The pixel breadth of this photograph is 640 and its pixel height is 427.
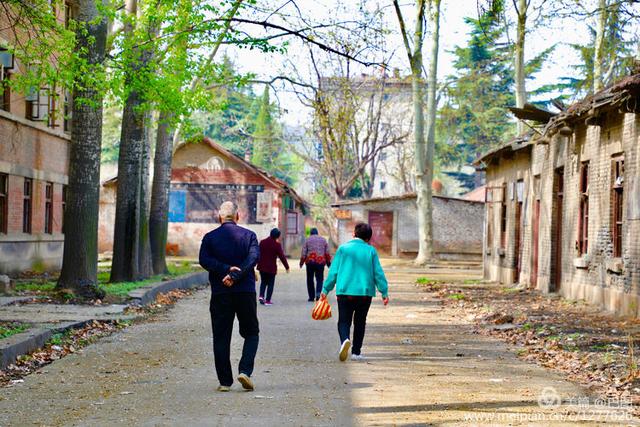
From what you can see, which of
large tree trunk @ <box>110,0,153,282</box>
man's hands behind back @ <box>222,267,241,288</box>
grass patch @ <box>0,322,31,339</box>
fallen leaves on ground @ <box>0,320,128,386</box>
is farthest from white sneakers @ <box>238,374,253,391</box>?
large tree trunk @ <box>110,0,153,282</box>

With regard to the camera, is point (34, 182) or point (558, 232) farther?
point (34, 182)

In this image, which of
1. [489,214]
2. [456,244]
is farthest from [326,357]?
[456,244]

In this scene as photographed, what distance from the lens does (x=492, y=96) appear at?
7138cm

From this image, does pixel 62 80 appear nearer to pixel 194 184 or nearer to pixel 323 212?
pixel 194 184

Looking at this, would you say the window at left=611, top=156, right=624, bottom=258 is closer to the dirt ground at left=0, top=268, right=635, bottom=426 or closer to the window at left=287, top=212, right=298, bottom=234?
the dirt ground at left=0, top=268, right=635, bottom=426

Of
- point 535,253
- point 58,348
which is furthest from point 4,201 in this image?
point 58,348

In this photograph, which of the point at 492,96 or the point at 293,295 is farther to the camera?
the point at 492,96

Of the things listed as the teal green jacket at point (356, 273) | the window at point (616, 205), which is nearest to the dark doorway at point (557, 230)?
the window at point (616, 205)

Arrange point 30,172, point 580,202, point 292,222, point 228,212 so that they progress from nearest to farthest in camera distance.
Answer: point 228,212
point 580,202
point 30,172
point 292,222

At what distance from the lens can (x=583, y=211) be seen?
76.1ft

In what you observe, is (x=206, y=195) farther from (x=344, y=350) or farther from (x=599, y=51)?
(x=344, y=350)

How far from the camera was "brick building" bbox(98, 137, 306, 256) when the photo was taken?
52094 millimetres

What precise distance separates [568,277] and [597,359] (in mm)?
11624

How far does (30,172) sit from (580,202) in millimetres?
14891
